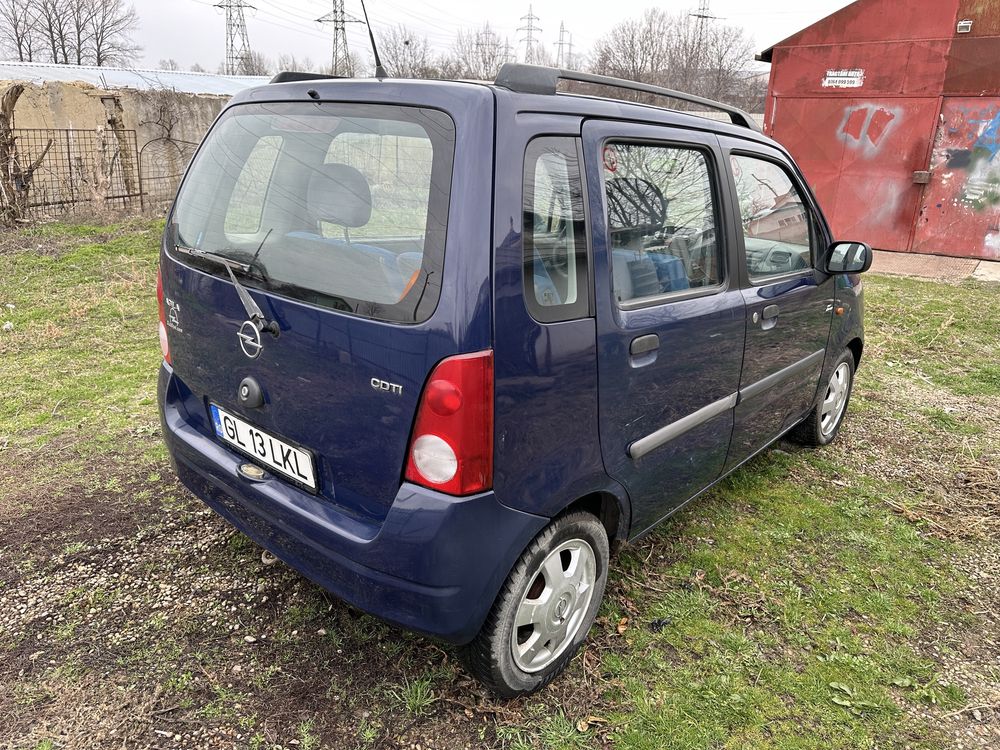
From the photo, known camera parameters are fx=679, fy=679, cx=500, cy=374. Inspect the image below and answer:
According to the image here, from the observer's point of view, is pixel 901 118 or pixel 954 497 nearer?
pixel 954 497

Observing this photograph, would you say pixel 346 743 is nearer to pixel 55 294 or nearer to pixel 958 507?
pixel 958 507

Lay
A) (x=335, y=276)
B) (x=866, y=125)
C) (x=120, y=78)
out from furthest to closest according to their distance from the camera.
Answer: (x=120, y=78)
(x=866, y=125)
(x=335, y=276)

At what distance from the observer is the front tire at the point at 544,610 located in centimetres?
199

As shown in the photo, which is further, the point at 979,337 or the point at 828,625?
the point at 979,337

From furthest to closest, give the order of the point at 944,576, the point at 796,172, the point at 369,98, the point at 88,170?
1. the point at 88,170
2. the point at 796,172
3. the point at 944,576
4. the point at 369,98

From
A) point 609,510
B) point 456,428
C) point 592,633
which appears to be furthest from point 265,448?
point 592,633

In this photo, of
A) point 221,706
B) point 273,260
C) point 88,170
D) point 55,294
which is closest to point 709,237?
point 273,260

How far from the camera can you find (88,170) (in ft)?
34.7

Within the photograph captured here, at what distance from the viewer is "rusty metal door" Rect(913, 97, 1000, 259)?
32.3 feet

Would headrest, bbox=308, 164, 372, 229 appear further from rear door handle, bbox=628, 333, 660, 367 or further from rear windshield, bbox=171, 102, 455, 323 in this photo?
rear door handle, bbox=628, 333, 660, 367

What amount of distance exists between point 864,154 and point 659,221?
1027cm

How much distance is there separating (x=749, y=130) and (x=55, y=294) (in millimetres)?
6298

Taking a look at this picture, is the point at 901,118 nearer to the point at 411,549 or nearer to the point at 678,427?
the point at 678,427

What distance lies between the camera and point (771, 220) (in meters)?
3.12
